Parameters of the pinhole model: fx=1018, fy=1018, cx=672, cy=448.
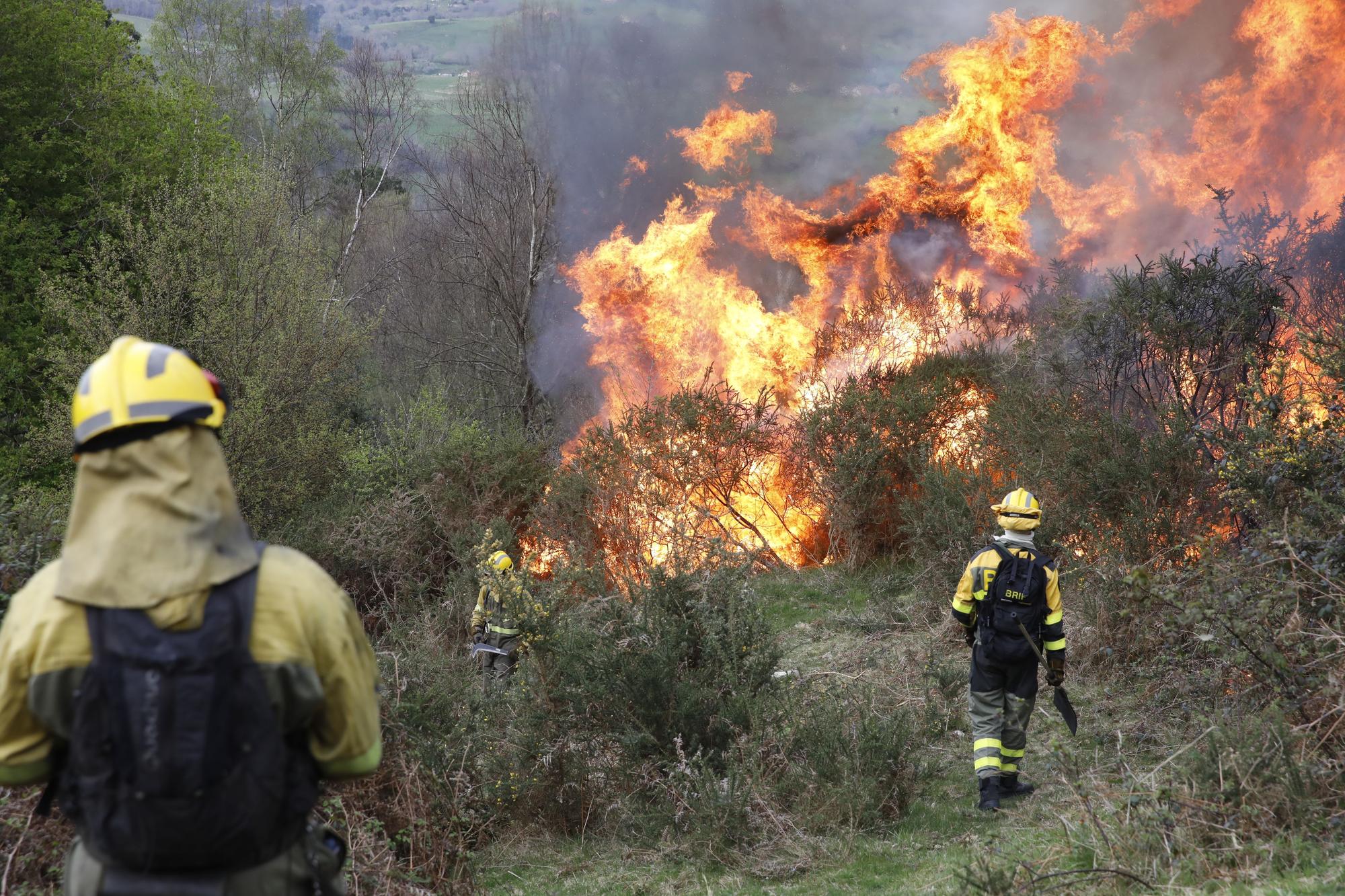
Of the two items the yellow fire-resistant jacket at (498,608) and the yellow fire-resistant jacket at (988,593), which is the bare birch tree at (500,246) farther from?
the yellow fire-resistant jacket at (988,593)

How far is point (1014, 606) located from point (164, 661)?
5437 millimetres

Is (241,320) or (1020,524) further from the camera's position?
(241,320)

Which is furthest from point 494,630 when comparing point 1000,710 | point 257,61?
point 257,61

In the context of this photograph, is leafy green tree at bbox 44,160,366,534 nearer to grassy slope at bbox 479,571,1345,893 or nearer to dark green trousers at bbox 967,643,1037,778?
grassy slope at bbox 479,571,1345,893

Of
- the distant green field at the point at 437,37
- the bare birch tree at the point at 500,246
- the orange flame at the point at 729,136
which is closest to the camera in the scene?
the orange flame at the point at 729,136

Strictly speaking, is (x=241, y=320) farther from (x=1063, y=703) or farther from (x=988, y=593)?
(x=1063, y=703)

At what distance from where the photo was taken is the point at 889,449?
13.9 m

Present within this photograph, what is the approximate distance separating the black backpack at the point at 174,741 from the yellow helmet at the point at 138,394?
39 centimetres

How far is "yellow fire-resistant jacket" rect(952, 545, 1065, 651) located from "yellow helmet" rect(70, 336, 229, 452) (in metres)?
5.27

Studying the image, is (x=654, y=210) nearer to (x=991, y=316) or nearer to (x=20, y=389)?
(x=991, y=316)

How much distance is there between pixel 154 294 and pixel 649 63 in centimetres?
977

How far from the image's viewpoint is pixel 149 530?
2158 mm

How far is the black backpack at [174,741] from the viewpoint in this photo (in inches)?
83.0

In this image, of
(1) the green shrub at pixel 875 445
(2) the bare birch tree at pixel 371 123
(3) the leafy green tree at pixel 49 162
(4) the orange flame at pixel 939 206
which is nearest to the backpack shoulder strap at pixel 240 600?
(4) the orange flame at pixel 939 206
